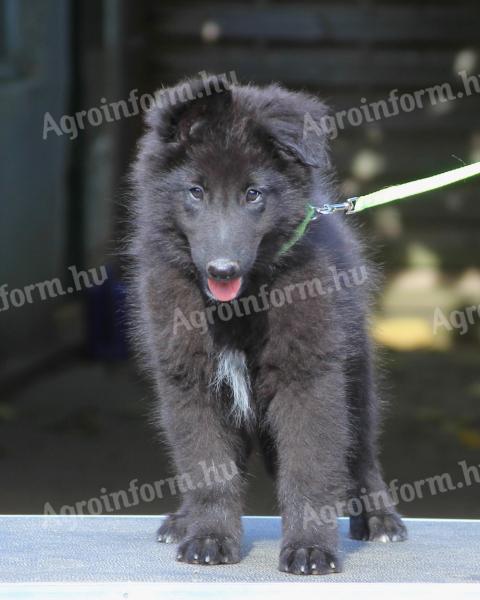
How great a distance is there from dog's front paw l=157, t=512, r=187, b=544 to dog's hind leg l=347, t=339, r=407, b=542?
21.0 inches

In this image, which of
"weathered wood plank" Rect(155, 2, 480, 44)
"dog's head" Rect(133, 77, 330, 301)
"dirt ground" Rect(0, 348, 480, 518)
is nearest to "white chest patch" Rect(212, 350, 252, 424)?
"dog's head" Rect(133, 77, 330, 301)

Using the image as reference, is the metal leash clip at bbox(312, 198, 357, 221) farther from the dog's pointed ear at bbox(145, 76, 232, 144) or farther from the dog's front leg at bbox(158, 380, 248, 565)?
the dog's front leg at bbox(158, 380, 248, 565)

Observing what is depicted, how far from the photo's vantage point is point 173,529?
12.8 ft

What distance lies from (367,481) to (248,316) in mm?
790

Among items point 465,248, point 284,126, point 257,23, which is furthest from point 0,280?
point 284,126

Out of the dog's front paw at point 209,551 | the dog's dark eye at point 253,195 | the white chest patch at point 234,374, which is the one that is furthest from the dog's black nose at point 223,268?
the dog's front paw at point 209,551

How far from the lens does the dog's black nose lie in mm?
3238

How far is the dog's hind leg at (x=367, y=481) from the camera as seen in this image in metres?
3.93

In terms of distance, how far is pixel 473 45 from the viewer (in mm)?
11617

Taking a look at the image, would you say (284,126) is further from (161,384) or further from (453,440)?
(453,440)

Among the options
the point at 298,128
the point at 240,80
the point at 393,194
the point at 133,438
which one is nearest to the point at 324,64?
the point at 240,80

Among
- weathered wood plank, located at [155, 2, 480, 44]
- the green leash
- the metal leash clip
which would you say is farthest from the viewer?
weathered wood plank, located at [155, 2, 480, 44]

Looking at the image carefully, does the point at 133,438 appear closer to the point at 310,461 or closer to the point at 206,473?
the point at 206,473

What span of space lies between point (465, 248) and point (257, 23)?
282cm
